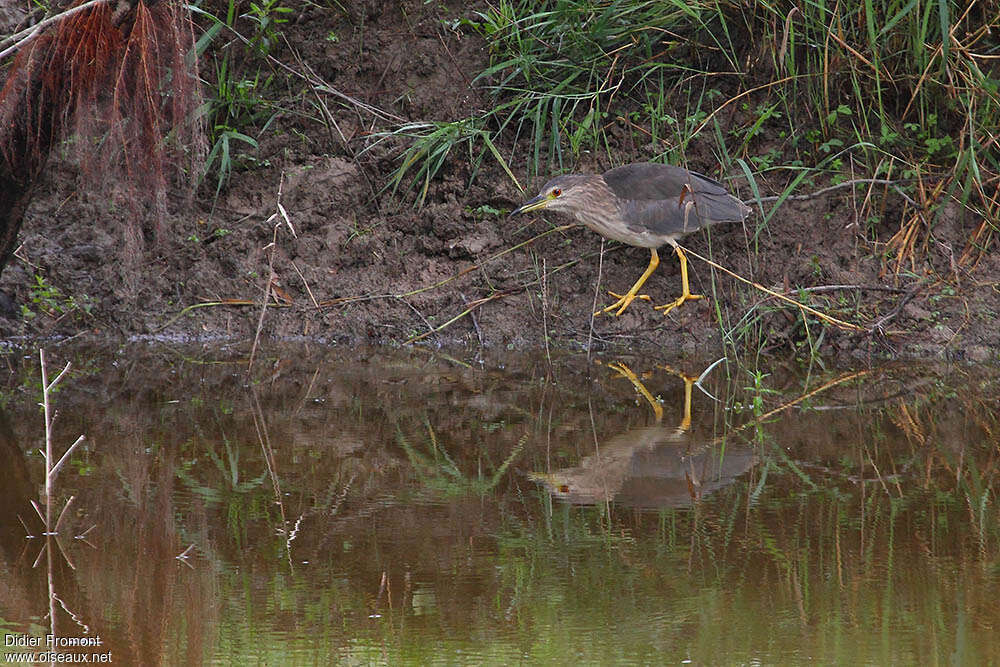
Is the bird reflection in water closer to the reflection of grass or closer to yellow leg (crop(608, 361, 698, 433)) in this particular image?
yellow leg (crop(608, 361, 698, 433))

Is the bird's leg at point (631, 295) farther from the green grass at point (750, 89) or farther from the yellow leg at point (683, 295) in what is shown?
the green grass at point (750, 89)

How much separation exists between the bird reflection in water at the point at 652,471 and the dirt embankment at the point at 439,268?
1588 mm

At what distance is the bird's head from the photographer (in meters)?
6.20

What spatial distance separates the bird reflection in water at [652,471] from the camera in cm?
382

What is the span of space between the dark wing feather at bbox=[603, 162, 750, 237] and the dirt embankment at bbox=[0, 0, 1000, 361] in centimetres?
31

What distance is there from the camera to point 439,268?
666 cm

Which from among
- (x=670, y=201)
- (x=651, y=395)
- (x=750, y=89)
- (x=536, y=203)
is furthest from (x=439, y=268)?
(x=750, y=89)

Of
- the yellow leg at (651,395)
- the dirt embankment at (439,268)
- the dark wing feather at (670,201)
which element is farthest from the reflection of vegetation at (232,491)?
the dark wing feather at (670,201)

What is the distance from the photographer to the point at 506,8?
6.99 meters

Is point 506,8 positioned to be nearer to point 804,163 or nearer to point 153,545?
point 804,163

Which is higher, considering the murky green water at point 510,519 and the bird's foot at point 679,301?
the bird's foot at point 679,301

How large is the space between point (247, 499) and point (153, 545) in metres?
0.46

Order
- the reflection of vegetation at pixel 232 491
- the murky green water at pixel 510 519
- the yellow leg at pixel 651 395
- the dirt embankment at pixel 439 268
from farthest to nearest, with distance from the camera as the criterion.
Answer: the dirt embankment at pixel 439 268 → the yellow leg at pixel 651 395 → the reflection of vegetation at pixel 232 491 → the murky green water at pixel 510 519

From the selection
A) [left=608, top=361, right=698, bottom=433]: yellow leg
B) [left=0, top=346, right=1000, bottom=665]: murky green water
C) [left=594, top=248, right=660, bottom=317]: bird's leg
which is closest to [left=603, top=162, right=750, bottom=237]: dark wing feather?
[left=594, top=248, right=660, bottom=317]: bird's leg
